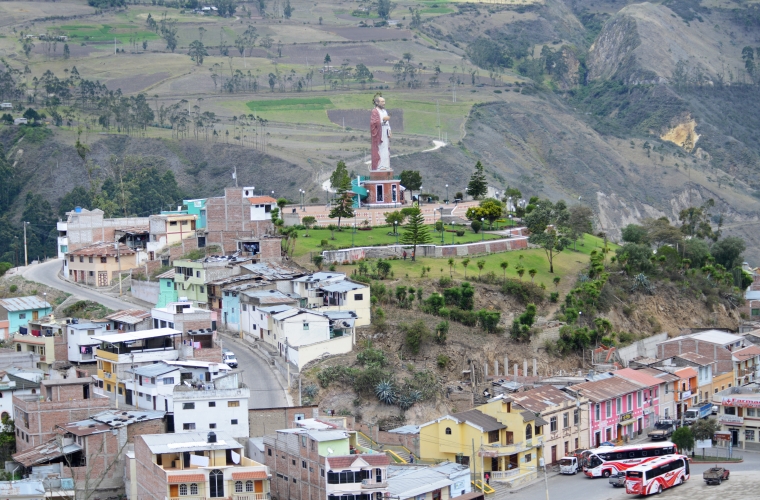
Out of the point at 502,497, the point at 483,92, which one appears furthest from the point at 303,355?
the point at 483,92

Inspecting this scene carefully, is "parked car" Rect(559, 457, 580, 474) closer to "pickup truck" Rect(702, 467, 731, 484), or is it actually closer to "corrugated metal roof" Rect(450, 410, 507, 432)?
"corrugated metal roof" Rect(450, 410, 507, 432)

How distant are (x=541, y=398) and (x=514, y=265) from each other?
780 inches

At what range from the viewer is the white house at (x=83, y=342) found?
192 ft

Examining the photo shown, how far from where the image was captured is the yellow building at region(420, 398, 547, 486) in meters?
51.2

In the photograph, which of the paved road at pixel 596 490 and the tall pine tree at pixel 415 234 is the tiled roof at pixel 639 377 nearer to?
the paved road at pixel 596 490

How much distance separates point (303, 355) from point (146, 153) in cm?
6818

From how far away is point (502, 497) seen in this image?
4888 centimetres

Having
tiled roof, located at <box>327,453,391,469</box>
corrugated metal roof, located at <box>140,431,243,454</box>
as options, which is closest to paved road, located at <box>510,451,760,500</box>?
tiled roof, located at <box>327,453,391,469</box>

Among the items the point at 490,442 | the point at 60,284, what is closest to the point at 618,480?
the point at 490,442

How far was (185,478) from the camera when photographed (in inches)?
1636

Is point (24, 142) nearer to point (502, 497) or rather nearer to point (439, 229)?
point (439, 229)

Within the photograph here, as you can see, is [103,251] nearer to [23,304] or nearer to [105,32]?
[23,304]

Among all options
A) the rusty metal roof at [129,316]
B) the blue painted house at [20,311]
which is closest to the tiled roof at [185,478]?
the rusty metal roof at [129,316]

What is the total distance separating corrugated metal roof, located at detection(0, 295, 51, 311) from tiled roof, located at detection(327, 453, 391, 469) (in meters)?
27.0
